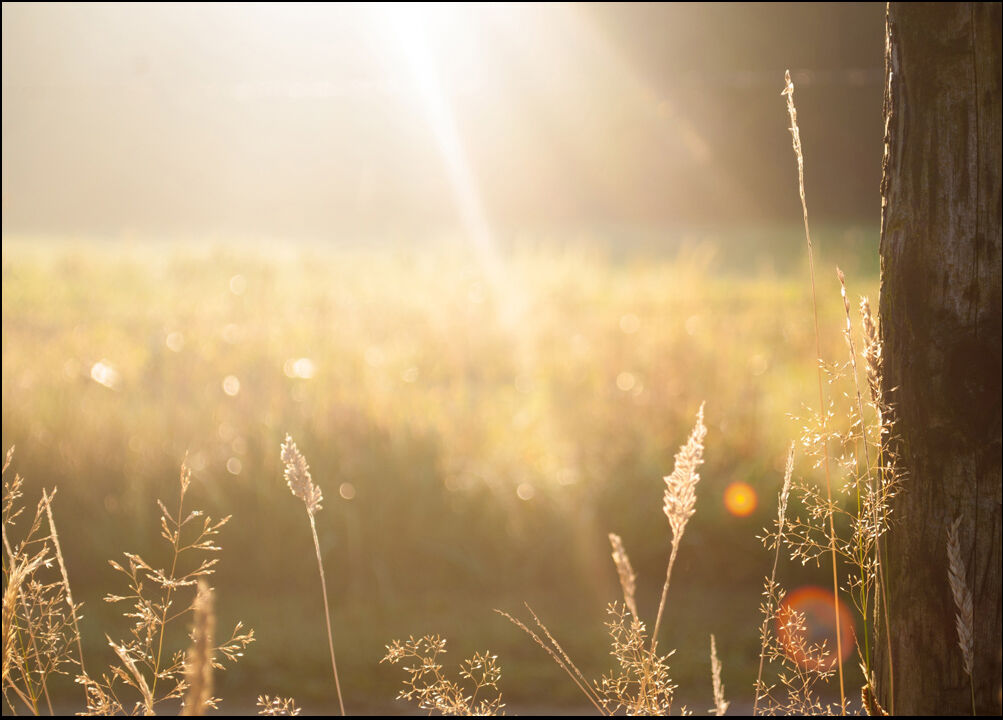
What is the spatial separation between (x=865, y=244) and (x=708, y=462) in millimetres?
6241

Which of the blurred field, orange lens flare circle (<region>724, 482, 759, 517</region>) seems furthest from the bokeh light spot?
orange lens flare circle (<region>724, 482, 759, 517</region>)

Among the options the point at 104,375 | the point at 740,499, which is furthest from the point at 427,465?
the point at 104,375

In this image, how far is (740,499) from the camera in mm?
3859

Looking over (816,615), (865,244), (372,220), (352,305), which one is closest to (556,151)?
(372,220)

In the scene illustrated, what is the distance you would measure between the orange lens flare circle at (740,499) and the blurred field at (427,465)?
34 millimetres

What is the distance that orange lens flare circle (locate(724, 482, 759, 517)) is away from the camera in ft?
12.5

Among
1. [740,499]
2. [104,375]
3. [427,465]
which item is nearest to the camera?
[740,499]

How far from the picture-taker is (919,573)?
4.26 ft

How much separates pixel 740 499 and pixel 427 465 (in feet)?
4.57

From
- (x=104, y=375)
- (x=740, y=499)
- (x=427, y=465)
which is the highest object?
(x=104, y=375)

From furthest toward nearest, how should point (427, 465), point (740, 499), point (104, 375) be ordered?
point (104, 375) < point (427, 465) < point (740, 499)

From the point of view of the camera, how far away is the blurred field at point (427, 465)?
136 inches

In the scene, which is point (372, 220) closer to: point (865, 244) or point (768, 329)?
point (865, 244)

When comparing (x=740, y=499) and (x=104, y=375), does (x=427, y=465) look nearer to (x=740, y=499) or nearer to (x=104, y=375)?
(x=740, y=499)
